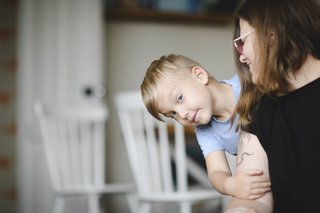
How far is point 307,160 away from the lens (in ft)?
3.66

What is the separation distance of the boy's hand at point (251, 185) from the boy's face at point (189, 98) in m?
0.19

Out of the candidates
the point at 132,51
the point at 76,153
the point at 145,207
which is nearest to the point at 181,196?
the point at 145,207

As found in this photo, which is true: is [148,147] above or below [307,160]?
below

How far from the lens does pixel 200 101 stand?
1.30 m

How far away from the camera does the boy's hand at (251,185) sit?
1154mm

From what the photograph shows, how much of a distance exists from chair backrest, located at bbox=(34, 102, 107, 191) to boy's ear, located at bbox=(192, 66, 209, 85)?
181cm

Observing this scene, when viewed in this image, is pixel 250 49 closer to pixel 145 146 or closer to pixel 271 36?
pixel 271 36

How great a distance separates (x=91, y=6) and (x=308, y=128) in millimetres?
2568

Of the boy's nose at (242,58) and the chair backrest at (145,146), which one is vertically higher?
the boy's nose at (242,58)

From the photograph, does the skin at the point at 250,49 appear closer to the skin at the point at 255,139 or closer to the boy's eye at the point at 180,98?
the skin at the point at 255,139

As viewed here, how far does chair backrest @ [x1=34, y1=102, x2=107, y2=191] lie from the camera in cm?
316

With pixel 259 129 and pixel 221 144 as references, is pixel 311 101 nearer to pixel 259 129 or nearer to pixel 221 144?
pixel 259 129

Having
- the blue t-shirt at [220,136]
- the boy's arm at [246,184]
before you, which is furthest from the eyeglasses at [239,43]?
the boy's arm at [246,184]

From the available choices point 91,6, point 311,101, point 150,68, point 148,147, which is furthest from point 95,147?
point 311,101
